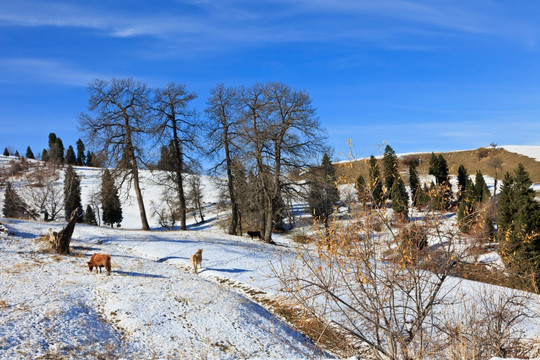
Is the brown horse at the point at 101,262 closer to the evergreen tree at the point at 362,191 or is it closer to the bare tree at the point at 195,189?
the evergreen tree at the point at 362,191

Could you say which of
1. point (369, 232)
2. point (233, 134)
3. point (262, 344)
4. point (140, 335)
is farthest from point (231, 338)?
point (233, 134)

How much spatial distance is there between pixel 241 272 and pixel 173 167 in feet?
42.4

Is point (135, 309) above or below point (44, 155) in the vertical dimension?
below

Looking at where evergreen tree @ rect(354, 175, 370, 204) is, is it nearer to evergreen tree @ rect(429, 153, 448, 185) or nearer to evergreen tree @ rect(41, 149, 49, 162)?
evergreen tree @ rect(429, 153, 448, 185)

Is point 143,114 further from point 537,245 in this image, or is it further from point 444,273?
point 537,245

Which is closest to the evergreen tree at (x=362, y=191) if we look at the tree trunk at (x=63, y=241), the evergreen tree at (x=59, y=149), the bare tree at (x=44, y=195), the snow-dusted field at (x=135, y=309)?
the snow-dusted field at (x=135, y=309)

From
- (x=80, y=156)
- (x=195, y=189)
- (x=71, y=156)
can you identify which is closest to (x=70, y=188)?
(x=195, y=189)

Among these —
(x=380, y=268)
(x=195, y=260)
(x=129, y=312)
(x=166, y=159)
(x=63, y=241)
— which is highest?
(x=166, y=159)

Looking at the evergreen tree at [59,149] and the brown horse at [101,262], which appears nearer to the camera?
the brown horse at [101,262]

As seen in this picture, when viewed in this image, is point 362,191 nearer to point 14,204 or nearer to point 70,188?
point 70,188

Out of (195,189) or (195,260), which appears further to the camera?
(195,189)

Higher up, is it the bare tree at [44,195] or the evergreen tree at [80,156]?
the evergreen tree at [80,156]

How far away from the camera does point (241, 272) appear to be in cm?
1733

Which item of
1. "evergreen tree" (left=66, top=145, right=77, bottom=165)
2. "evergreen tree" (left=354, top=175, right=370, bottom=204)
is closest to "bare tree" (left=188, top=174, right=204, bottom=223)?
"evergreen tree" (left=354, top=175, right=370, bottom=204)
